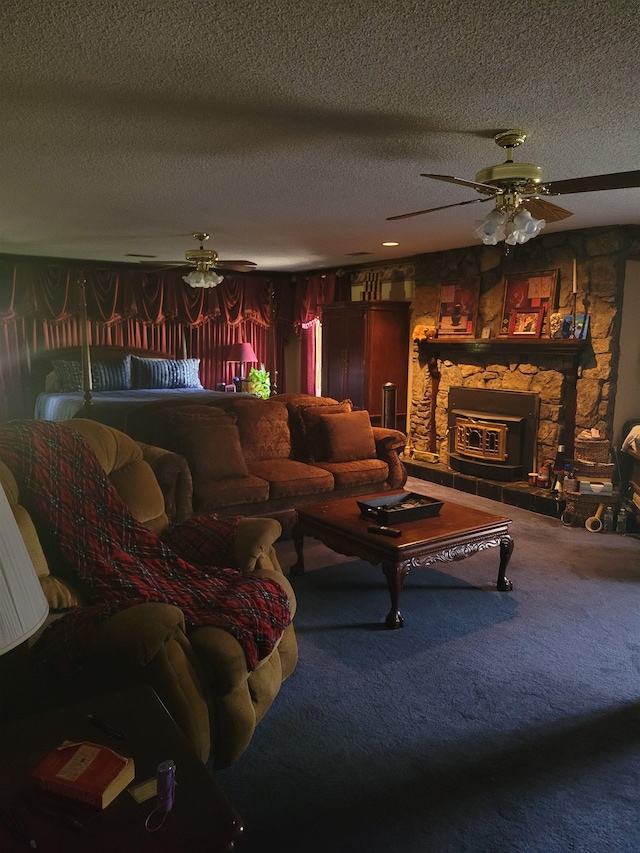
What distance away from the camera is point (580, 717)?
2414 mm

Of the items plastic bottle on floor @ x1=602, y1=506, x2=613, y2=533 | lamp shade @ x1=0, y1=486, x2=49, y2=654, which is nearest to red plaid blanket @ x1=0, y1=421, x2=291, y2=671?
lamp shade @ x1=0, y1=486, x2=49, y2=654

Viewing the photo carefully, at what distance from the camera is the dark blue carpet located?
1872 millimetres

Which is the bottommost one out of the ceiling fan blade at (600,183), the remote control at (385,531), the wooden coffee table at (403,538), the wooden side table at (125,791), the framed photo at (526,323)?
the wooden coffee table at (403,538)

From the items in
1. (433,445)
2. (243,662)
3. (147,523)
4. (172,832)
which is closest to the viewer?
(172,832)

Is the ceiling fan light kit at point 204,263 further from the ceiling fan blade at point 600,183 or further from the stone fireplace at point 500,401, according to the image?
the ceiling fan blade at point 600,183

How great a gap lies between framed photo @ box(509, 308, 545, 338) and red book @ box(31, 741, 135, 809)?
5.14 meters

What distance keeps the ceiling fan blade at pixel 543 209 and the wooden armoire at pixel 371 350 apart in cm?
391

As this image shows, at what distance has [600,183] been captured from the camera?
2.40 meters

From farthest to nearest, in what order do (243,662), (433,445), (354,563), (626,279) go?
(433,445), (626,279), (354,563), (243,662)

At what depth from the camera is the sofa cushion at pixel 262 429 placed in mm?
4793

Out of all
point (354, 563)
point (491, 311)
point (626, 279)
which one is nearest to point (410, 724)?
point (354, 563)

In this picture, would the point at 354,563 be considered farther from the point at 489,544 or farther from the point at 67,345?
the point at 67,345

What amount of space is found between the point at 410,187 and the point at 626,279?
2.39m

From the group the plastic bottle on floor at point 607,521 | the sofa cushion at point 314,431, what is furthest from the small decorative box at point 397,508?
the plastic bottle on floor at point 607,521
